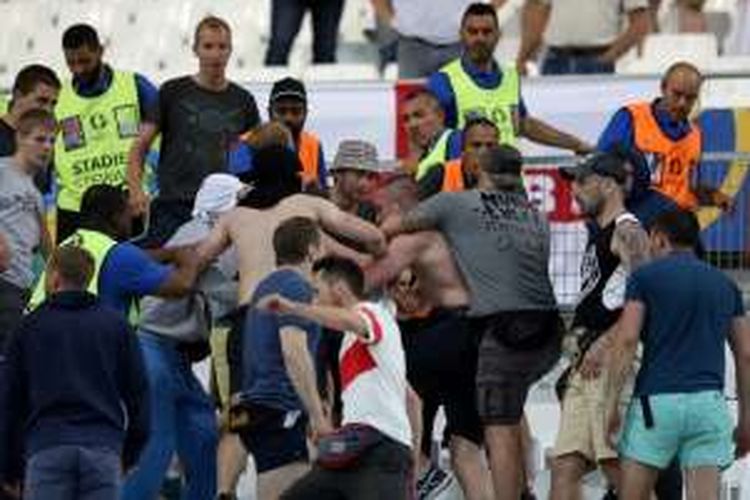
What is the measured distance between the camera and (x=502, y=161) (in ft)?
58.2

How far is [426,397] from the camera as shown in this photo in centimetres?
1797

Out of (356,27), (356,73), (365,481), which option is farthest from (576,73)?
(365,481)

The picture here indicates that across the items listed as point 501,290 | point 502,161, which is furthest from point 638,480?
point 502,161

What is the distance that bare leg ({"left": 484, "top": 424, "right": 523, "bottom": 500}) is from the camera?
17688mm

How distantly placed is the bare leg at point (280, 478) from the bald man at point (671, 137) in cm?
339

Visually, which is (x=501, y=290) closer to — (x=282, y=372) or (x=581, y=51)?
(x=282, y=372)

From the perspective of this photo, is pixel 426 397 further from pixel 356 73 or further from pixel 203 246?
pixel 356 73

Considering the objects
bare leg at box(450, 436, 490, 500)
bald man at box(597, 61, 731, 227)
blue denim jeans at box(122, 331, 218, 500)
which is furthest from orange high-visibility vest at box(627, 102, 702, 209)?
blue denim jeans at box(122, 331, 218, 500)

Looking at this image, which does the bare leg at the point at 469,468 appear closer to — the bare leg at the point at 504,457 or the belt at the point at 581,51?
the bare leg at the point at 504,457

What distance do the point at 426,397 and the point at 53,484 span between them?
2548 millimetres

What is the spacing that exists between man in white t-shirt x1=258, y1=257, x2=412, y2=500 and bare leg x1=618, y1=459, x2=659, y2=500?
1.39m

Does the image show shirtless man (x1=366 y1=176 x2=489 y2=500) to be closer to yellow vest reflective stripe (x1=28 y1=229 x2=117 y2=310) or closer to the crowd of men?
the crowd of men

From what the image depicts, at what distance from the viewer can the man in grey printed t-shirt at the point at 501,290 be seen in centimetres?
1769

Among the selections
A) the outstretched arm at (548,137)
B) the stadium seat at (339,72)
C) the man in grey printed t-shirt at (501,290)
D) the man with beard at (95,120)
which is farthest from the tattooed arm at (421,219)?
the stadium seat at (339,72)
